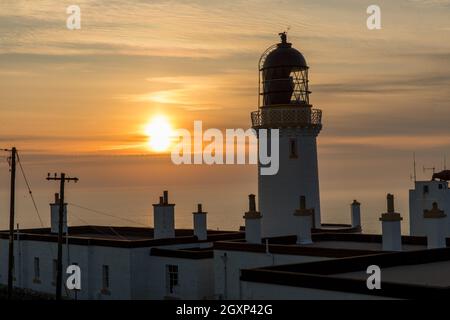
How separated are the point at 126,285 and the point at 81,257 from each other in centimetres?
455

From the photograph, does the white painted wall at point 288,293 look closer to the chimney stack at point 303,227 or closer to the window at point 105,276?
the chimney stack at point 303,227

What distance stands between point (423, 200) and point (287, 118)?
25863mm

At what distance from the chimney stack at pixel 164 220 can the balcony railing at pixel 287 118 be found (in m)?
7.76

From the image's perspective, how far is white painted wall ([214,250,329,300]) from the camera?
32.3 metres

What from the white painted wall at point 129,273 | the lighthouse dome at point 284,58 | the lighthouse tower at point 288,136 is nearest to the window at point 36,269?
the white painted wall at point 129,273

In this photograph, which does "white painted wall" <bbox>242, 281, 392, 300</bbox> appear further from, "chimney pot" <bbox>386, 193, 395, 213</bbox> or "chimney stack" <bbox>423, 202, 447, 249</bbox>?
"chimney stack" <bbox>423, 202, 447, 249</bbox>

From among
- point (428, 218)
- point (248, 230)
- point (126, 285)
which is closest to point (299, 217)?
point (248, 230)

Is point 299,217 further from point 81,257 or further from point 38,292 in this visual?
point 38,292

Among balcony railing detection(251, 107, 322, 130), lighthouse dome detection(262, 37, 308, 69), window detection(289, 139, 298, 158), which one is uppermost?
lighthouse dome detection(262, 37, 308, 69)

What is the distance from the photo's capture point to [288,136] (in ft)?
141

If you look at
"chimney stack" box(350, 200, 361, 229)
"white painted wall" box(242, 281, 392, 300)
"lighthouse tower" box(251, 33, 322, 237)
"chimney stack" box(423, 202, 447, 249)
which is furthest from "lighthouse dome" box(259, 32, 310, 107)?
"white painted wall" box(242, 281, 392, 300)

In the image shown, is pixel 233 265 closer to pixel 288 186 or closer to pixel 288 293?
pixel 288 293

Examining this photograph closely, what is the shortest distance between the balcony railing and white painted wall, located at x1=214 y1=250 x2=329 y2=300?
38.0 feet
